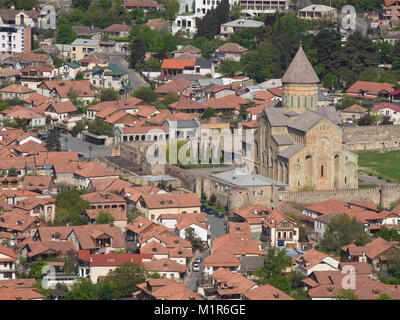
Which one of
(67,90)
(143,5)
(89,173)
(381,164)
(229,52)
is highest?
(143,5)

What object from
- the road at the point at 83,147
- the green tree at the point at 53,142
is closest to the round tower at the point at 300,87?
the road at the point at 83,147

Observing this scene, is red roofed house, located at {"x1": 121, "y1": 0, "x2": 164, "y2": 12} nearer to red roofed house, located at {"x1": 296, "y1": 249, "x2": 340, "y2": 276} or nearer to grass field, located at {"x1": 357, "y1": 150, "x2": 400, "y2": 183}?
grass field, located at {"x1": 357, "y1": 150, "x2": 400, "y2": 183}

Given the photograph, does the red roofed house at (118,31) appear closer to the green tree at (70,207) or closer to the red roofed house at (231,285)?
the green tree at (70,207)

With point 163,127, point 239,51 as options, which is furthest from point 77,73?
point 163,127

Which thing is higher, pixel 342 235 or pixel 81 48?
pixel 81 48

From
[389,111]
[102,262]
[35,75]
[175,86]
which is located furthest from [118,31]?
[102,262]

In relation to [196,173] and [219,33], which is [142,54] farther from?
[196,173]

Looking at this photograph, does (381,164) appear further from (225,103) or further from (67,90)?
(67,90)
